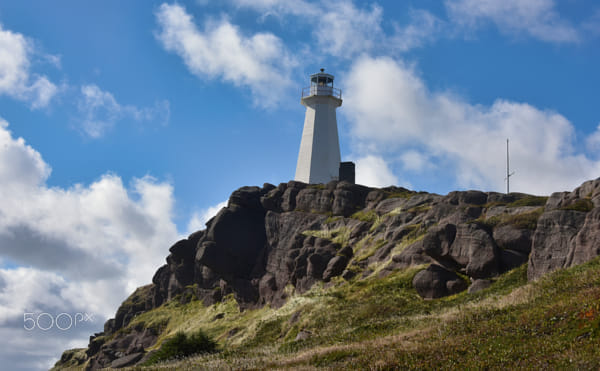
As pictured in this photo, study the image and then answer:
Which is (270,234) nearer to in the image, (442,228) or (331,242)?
(331,242)

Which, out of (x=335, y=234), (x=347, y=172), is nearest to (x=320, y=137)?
(x=347, y=172)

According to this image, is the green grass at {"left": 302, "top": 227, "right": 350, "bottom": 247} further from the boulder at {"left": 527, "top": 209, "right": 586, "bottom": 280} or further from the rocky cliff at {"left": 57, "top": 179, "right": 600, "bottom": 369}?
the boulder at {"left": 527, "top": 209, "right": 586, "bottom": 280}

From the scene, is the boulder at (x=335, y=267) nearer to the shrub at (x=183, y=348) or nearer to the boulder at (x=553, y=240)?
the shrub at (x=183, y=348)

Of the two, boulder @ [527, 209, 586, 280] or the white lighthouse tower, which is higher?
the white lighthouse tower

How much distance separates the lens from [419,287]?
130 ft

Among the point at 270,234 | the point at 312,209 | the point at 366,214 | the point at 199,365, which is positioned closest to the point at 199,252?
the point at 270,234

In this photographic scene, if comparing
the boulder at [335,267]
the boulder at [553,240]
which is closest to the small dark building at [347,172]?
the boulder at [335,267]

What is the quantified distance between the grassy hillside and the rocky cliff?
2009 millimetres

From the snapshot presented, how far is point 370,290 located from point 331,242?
1375cm

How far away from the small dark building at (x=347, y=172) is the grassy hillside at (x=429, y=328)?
24770 millimetres

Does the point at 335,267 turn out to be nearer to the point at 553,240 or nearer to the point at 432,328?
the point at 553,240

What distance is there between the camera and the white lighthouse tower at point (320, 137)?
74688mm

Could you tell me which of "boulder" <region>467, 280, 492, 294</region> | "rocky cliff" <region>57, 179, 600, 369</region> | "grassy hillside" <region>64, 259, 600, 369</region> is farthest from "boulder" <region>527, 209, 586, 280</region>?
"boulder" <region>467, 280, 492, 294</region>

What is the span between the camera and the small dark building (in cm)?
7181
